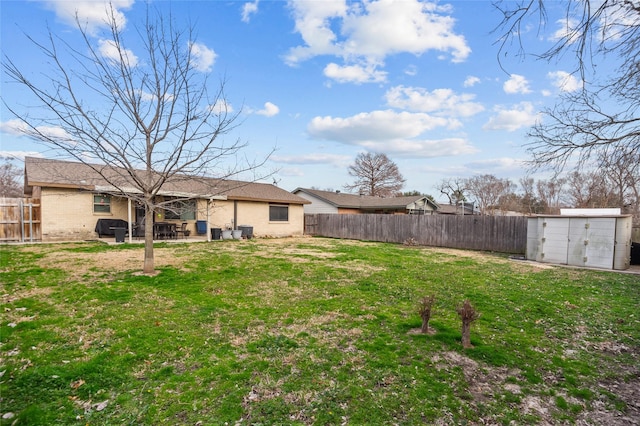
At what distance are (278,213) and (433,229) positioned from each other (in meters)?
9.38

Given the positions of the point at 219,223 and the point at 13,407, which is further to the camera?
the point at 219,223

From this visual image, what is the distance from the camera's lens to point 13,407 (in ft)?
8.60

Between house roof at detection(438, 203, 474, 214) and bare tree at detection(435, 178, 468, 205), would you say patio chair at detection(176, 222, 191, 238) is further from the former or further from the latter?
bare tree at detection(435, 178, 468, 205)

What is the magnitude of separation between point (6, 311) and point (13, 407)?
3.01m

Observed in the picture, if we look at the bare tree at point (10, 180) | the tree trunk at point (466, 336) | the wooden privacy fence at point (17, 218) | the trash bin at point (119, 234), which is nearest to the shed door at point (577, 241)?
the tree trunk at point (466, 336)

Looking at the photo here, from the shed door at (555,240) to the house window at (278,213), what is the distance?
13.7 meters

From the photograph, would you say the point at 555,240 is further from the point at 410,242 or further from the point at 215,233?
the point at 215,233

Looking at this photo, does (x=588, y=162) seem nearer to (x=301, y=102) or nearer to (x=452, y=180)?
(x=301, y=102)

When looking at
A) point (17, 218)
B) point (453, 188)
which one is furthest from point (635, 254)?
point (453, 188)

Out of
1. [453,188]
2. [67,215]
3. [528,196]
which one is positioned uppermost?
[453,188]

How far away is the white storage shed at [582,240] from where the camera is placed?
9.75m

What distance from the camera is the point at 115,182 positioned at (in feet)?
28.0

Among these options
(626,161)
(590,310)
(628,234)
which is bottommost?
(590,310)

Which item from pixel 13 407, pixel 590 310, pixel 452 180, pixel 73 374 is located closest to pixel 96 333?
pixel 73 374
